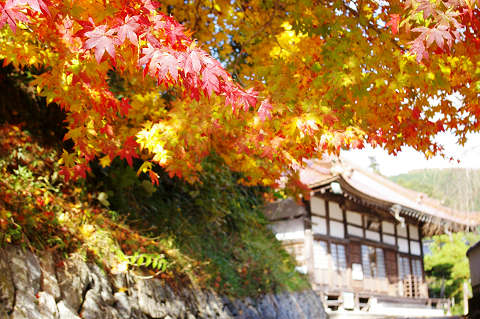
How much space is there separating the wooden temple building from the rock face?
8621 millimetres

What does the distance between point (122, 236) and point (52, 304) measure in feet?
7.39

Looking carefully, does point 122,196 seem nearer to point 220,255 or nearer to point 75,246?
point 75,246

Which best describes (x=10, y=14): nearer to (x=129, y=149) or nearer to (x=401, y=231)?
(x=129, y=149)

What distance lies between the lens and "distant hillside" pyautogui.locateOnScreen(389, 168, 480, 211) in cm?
947

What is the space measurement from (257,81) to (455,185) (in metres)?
6.73

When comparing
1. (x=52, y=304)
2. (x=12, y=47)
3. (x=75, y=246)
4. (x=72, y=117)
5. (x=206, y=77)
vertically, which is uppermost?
(x=12, y=47)

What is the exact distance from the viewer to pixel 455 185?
9766mm

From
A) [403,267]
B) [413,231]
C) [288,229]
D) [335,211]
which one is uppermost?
[335,211]

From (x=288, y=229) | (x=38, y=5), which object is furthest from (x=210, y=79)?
A: (x=288, y=229)

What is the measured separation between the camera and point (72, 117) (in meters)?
4.15

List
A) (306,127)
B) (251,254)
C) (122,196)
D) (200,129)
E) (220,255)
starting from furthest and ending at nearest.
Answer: (251,254) < (220,255) < (122,196) < (200,129) < (306,127)

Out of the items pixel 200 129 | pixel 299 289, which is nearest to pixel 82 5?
pixel 200 129

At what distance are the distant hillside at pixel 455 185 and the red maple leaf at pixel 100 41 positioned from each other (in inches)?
335

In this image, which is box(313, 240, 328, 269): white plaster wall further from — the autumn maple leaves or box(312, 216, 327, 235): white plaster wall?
the autumn maple leaves
